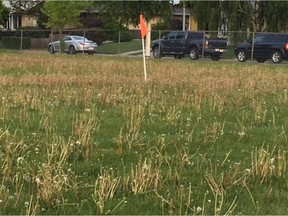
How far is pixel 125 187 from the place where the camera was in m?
5.21

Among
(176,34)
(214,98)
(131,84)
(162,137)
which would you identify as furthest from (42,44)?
(162,137)

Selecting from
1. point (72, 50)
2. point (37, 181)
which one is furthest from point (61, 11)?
point (37, 181)

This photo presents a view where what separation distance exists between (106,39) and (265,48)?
26.7 metres

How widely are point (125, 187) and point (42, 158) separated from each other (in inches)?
51.4

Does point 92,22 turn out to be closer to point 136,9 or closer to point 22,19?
point 22,19

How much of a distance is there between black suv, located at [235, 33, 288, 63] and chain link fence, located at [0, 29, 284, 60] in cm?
39

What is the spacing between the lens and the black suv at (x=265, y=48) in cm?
3183

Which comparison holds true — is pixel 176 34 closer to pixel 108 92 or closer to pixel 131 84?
pixel 131 84

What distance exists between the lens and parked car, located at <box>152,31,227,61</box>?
115ft

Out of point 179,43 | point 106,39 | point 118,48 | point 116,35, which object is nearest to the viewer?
point 179,43

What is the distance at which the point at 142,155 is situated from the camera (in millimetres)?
6441

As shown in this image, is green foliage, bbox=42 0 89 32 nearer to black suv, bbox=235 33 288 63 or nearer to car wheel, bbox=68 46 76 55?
car wheel, bbox=68 46 76 55

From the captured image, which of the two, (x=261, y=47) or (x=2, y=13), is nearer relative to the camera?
(x=261, y=47)

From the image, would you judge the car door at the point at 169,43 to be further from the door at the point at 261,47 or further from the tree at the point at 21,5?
the tree at the point at 21,5
